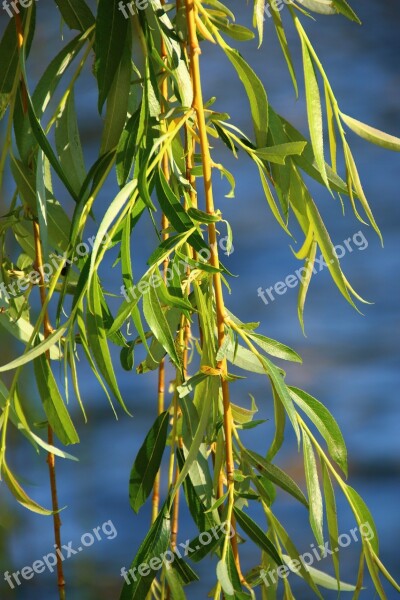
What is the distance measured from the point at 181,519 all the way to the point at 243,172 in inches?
22.4

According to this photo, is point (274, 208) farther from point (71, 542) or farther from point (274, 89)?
point (71, 542)

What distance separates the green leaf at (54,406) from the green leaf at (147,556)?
0.10 m

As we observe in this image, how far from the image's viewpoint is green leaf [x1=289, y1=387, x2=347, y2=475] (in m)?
0.69

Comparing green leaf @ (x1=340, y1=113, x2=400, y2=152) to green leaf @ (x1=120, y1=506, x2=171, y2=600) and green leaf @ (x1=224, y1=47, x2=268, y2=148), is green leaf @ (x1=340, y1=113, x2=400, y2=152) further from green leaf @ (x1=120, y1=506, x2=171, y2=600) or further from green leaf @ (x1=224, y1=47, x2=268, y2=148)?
green leaf @ (x1=120, y1=506, x2=171, y2=600)

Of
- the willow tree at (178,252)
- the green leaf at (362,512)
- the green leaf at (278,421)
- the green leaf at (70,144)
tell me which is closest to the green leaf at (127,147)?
the willow tree at (178,252)

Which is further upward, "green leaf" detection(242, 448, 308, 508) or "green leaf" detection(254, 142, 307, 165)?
"green leaf" detection(254, 142, 307, 165)

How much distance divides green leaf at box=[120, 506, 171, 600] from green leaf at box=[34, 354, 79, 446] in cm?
10

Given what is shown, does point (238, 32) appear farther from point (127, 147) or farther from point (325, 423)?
point (325, 423)

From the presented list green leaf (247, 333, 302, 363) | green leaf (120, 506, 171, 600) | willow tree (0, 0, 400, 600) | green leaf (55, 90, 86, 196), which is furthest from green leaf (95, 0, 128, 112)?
green leaf (120, 506, 171, 600)

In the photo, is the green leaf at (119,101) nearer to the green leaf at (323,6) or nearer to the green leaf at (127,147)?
the green leaf at (127,147)

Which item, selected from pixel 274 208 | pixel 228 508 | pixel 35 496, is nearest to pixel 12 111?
pixel 274 208

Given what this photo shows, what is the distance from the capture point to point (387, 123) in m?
1.38

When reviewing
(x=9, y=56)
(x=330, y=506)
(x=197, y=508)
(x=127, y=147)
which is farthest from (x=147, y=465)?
(x=9, y=56)

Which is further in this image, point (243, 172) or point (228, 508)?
point (243, 172)
